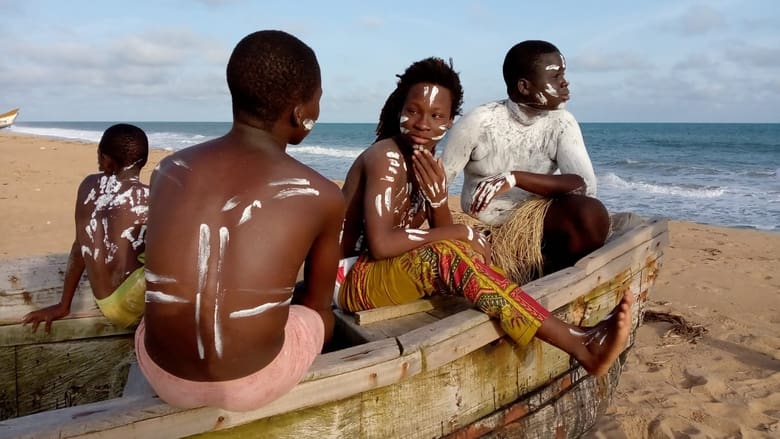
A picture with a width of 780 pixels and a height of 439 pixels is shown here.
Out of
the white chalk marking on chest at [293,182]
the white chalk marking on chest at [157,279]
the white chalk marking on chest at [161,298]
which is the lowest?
the white chalk marking on chest at [161,298]

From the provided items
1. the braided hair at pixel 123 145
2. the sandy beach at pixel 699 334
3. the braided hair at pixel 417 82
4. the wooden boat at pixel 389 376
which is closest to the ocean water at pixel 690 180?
the sandy beach at pixel 699 334

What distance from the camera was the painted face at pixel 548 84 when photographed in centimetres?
339

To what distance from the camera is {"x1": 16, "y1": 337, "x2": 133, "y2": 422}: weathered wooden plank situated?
2945mm

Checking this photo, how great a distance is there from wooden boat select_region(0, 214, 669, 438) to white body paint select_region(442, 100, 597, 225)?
57 centimetres

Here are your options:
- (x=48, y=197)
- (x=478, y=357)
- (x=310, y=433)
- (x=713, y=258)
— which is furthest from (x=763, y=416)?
(x=48, y=197)

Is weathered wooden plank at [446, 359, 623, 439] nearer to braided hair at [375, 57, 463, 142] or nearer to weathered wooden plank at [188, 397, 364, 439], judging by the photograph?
weathered wooden plank at [188, 397, 364, 439]

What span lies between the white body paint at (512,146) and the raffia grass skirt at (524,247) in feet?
0.72

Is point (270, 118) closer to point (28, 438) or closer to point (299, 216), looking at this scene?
point (299, 216)

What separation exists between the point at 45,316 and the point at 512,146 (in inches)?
103

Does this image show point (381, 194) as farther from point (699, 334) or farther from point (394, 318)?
point (699, 334)

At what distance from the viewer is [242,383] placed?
5.54 feet

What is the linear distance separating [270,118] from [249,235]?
333 millimetres

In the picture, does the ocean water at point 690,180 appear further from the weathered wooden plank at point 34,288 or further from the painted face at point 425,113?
the weathered wooden plank at point 34,288

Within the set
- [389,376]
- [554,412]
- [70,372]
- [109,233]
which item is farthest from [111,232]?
[554,412]
